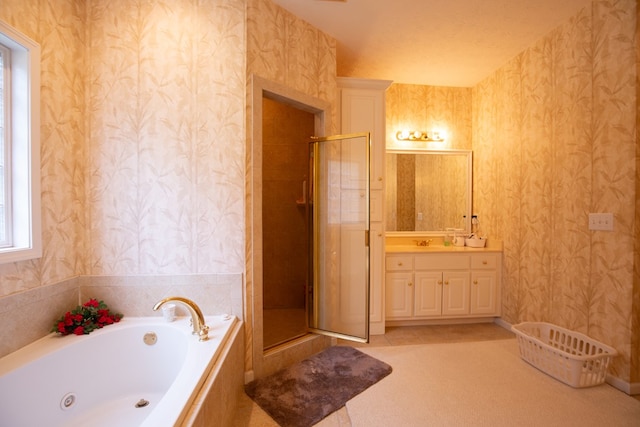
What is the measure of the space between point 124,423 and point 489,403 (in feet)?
6.87

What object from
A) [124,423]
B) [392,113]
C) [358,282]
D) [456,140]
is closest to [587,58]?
[456,140]

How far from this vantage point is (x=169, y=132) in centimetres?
179

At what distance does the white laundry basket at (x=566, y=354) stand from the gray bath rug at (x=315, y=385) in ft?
3.75

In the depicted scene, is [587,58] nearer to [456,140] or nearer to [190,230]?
[456,140]

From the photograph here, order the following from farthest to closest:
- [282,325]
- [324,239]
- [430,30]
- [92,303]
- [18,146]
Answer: [282,325] → [324,239] → [430,30] → [92,303] → [18,146]

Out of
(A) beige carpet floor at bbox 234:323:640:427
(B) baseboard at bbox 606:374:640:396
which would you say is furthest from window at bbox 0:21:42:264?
(B) baseboard at bbox 606:374:640:396

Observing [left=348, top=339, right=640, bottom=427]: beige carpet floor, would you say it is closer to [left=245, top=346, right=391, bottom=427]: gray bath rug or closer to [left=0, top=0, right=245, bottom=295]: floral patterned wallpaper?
[left=245, top=346, right=391, bottom=427]: gray bath rug

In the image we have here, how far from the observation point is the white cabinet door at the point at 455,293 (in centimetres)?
281

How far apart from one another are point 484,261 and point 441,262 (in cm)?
50

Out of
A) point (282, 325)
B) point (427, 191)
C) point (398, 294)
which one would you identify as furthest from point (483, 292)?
point (282, 325)

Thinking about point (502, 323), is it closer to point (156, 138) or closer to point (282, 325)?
point (282, 325)

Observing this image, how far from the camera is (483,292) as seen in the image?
9.40 ft

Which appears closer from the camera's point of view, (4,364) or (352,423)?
(4,364)

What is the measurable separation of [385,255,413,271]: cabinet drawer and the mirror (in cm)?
47
